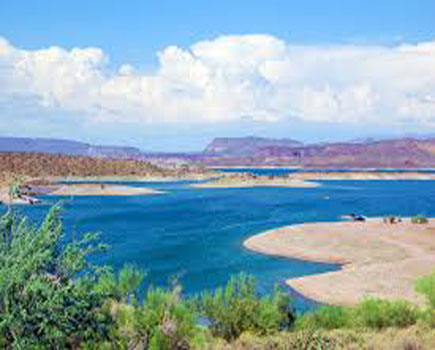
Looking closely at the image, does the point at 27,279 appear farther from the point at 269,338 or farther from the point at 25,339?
the point at 269,338

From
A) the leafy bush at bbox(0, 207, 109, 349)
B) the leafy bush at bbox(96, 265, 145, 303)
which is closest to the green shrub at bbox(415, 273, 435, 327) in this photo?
the leafy bush at bbox(96, 265, 145, 303)

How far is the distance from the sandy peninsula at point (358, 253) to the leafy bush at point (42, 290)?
2096 centimetres

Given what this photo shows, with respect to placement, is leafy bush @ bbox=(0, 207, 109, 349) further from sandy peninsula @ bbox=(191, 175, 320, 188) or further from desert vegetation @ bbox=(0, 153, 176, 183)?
sandy peninsula @ bbox=(191, 175, 320, 188)

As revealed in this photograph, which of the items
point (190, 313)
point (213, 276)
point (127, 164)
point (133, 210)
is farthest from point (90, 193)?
point (190, 313)

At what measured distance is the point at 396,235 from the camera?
195ft

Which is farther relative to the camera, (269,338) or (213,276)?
(213,276)

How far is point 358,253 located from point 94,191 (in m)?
77.7

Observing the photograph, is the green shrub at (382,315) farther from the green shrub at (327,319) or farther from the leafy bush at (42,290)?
the leafy bush at (42,290)

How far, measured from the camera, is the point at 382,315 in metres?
24.6

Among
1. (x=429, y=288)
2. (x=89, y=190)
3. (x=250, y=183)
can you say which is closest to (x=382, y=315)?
(x=429, y=288)

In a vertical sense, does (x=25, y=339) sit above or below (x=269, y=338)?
above

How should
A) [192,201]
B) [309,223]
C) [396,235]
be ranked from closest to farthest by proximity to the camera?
1. [396,235]
2. [309,223]
3. [192,201]

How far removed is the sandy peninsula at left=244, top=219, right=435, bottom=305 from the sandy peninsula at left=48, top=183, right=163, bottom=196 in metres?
57.9

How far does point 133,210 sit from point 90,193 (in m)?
31.6
